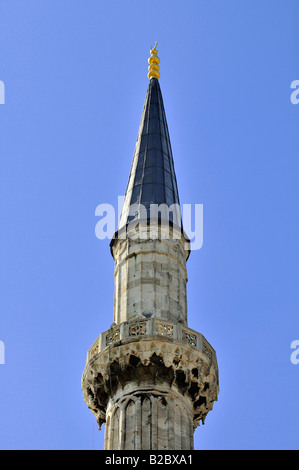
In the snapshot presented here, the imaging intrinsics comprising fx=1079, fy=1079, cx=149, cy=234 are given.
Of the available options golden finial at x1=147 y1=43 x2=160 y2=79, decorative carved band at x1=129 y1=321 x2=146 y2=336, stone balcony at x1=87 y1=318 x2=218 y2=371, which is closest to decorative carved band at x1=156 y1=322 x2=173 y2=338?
stone balcony at x1=87 y1=318 x2=218 y2=371

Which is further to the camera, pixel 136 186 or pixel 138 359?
pixel 136 186

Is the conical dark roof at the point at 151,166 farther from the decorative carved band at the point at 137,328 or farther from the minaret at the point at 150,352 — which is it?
the decorative carved band at the point at 137,328

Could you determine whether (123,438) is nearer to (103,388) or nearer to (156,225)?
(103,388)

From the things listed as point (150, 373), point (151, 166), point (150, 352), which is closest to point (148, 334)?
point (150, 352)

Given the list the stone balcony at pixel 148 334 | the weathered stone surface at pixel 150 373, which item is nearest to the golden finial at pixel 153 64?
the weathered stone surface at pixel 150 373

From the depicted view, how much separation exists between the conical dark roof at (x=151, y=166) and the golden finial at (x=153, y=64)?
3.42 feet

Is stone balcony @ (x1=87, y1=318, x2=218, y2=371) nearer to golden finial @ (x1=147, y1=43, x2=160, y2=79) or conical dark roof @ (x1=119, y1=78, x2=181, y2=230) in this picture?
conical dark roof @ (x1=119, y1=78, x2=181, y2=230)

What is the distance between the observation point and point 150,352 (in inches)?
1079

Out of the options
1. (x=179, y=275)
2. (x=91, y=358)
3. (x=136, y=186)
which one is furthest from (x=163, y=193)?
(x=91, y=358)

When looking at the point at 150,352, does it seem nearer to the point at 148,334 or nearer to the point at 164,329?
the point at 148,334

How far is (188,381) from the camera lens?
2783cm

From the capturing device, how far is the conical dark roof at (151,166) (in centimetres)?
3234

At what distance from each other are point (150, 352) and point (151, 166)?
800 centimetres

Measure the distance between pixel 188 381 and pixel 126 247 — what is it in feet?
16.1
